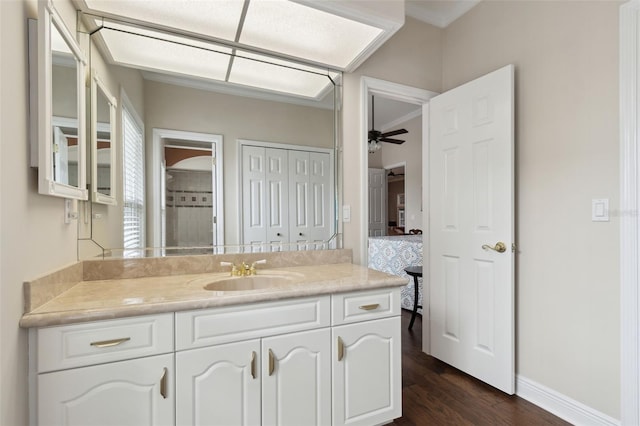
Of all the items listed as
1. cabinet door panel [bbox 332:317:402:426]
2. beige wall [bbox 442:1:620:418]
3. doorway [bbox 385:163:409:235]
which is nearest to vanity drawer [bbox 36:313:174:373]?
cabinet door panel [bbox 332:317:402:426]

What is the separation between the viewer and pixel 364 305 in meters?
1.50

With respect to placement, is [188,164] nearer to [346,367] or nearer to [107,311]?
[107,311]

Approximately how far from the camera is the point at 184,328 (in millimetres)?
1150

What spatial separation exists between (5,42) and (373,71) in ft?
6.44

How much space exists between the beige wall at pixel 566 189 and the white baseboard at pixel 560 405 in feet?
0.12

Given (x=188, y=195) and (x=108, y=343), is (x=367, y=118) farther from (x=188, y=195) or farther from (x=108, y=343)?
(x=108, y=343)

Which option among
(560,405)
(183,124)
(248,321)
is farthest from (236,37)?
(560,405)

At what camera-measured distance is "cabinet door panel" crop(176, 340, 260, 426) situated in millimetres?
1152

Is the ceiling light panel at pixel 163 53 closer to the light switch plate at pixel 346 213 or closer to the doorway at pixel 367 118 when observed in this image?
the doorway at pixel 367 118

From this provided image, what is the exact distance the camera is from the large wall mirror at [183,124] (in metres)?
1.58

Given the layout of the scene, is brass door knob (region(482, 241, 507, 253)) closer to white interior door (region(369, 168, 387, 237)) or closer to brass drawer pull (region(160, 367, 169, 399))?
brass drawer pull (region(160, 367, 169, 399))

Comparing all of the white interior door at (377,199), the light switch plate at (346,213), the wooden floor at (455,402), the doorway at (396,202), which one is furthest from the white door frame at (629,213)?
the doorway at (396,202)

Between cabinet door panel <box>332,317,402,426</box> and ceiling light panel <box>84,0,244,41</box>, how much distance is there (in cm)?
167

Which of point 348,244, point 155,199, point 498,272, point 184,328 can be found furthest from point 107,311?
point 498,272
